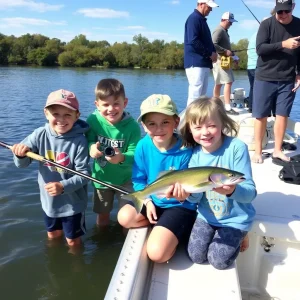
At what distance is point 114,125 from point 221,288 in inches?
80.2

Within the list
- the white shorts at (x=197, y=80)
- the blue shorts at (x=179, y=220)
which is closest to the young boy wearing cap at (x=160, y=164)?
the blue shorts at (x=179, y=220)

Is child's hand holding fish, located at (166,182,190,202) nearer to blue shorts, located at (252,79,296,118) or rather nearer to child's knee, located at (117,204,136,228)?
child's knee, located at (117,204,136,228)

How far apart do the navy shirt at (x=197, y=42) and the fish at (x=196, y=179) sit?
4.34m

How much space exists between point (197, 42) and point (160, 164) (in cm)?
393

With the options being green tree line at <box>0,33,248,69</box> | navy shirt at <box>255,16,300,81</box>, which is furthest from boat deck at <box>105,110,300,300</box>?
green tree line at <box>0,33,248,69</box>

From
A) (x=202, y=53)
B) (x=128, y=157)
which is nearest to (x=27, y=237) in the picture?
(x=128, y=157)

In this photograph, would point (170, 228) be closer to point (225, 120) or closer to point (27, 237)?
point (225, 120)

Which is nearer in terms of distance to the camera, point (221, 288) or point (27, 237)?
point (221, 288)

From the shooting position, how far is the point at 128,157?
3.63 m

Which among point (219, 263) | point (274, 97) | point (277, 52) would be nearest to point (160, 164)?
point (219, 263)

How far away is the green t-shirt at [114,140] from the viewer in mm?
3732

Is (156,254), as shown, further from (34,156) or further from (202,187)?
(34,156)

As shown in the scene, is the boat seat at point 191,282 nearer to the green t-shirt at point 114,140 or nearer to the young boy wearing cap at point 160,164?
the young boy wearing cap at point 160,164

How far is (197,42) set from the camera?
6.30 meters
